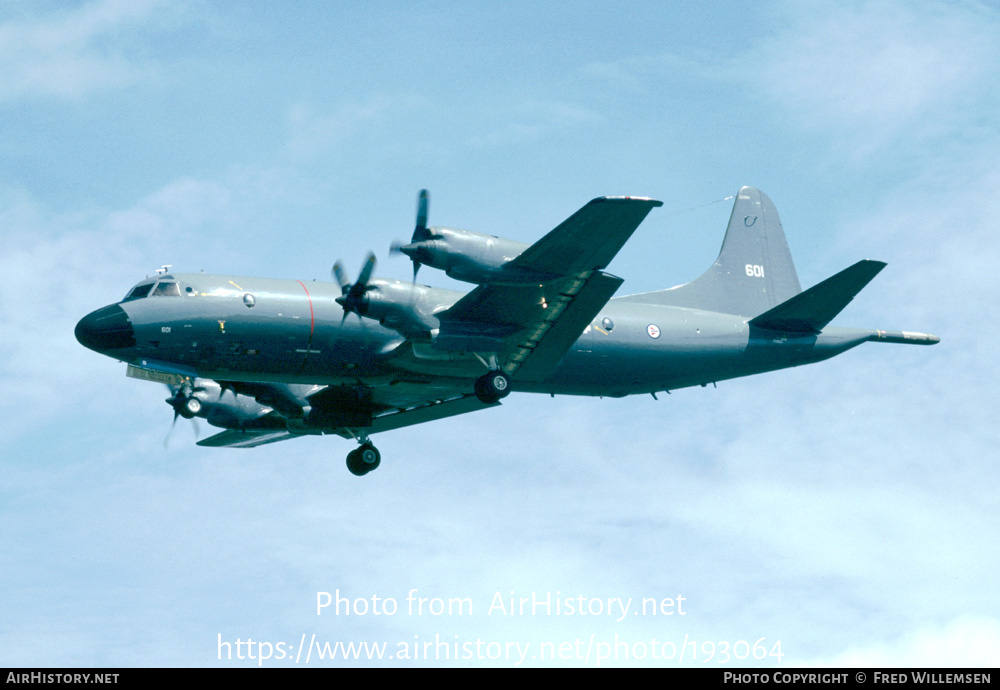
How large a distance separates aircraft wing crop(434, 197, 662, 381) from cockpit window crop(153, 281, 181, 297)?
6072 mm

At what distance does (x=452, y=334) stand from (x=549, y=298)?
8.11 feet

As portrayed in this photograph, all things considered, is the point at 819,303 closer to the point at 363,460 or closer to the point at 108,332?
the point at 363,460

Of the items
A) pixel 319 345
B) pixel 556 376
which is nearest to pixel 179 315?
pixel 319 345

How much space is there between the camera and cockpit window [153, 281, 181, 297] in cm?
2734

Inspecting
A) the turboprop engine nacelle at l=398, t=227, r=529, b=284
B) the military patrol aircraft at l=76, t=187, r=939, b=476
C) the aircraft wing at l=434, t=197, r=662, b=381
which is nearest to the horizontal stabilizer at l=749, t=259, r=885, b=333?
the military patrol aircraft at l=76, t=187, r=939, b=476

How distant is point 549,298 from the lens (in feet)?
93.6

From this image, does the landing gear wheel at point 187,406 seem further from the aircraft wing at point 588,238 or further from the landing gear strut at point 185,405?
the aircraft wing at point 588,238

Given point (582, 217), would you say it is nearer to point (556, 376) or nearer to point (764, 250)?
point (556, 376)

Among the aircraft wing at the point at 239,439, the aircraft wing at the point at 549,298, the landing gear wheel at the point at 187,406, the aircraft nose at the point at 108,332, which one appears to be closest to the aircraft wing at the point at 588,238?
the aircraft wing at the point at 549,298

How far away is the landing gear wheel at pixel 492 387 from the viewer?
29328 millimetres

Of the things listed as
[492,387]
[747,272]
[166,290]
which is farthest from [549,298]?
[747,272]

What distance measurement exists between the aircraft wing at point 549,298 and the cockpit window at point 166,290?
6.07 m

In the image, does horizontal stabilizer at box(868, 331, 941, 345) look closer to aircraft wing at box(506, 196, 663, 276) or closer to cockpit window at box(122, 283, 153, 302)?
aircraft wing at box(506, 196, 663, 276)
